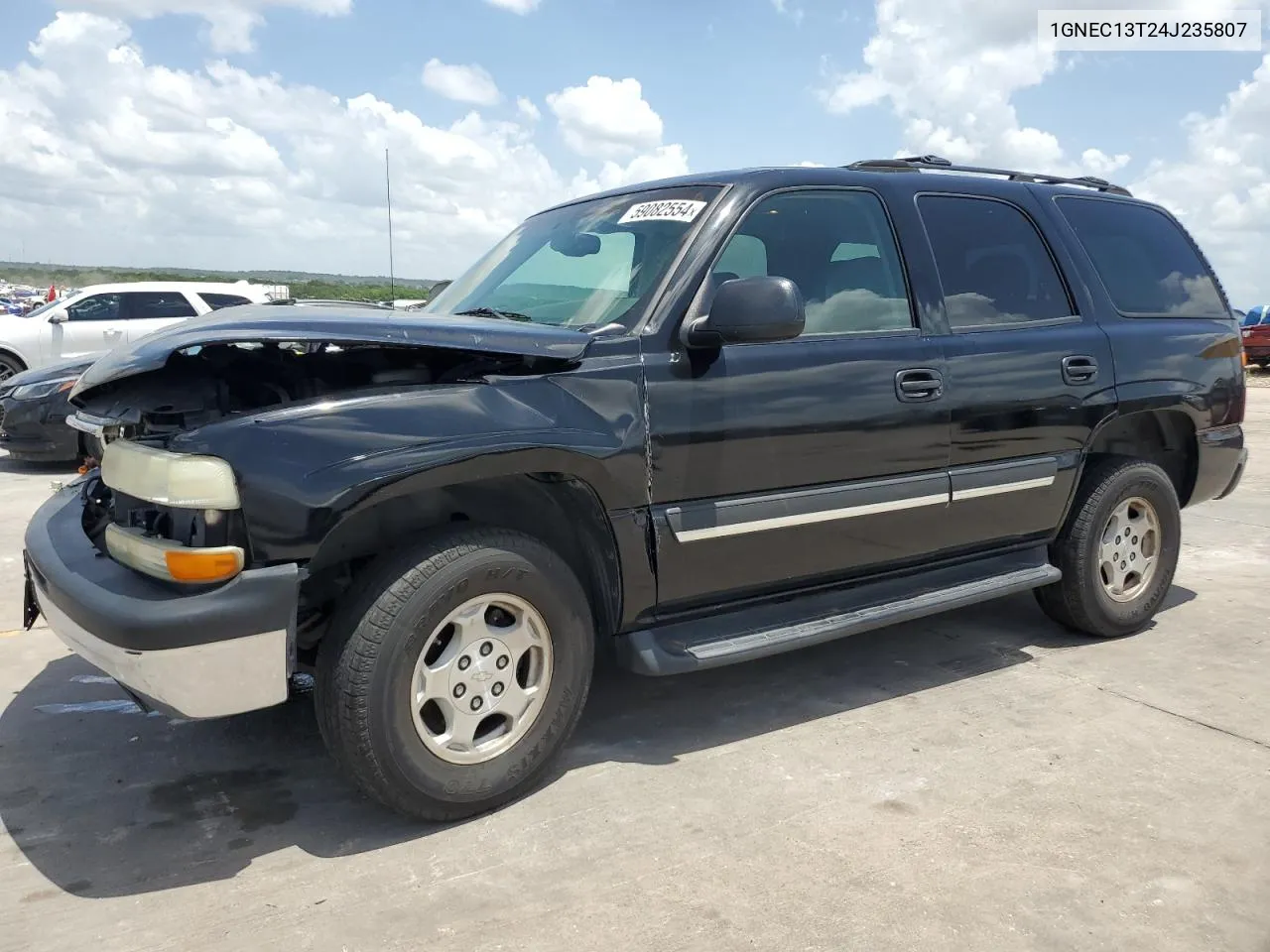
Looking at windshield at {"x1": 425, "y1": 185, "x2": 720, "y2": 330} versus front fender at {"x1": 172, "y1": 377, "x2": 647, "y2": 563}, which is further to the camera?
windshield at {"x1": 425, "y1": 185, "x2": 720, "y2": 330}

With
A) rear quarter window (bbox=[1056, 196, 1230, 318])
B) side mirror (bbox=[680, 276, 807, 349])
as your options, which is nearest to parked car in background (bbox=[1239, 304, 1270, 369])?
rear quarter window (bbox=[1056, 196, 1230, 318])

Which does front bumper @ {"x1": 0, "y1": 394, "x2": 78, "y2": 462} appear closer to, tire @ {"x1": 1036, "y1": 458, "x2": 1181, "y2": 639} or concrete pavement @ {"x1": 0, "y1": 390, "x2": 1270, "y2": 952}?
concrete pavement @ {"x1": 0, "y1": 390, "x2": 1270, "y2": 952}

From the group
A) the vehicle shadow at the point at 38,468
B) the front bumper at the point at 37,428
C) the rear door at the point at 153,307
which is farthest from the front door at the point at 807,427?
the rear door at the point at 153,307

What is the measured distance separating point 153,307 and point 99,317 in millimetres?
646

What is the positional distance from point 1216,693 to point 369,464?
11.2ft

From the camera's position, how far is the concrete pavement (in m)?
2.42

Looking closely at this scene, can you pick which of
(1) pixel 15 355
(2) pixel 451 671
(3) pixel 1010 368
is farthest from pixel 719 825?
(1) pixel 15 355

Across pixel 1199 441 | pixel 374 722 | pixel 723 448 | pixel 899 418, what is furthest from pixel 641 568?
pixel 1199 441

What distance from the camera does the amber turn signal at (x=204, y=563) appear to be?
2482mm

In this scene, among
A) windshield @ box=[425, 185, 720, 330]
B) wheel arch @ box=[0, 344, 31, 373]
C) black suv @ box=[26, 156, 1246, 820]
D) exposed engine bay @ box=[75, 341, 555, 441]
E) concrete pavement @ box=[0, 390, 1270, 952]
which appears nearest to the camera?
concrete pavement @ box=[0, 390, 1270, 952]

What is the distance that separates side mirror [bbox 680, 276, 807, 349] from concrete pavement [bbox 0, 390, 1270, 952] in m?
1.40

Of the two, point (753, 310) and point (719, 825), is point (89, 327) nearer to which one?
point (753, 310)

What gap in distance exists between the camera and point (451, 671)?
112 inches

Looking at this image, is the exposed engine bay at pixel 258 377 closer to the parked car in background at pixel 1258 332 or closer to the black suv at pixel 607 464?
the black suv at pixel 607 464
